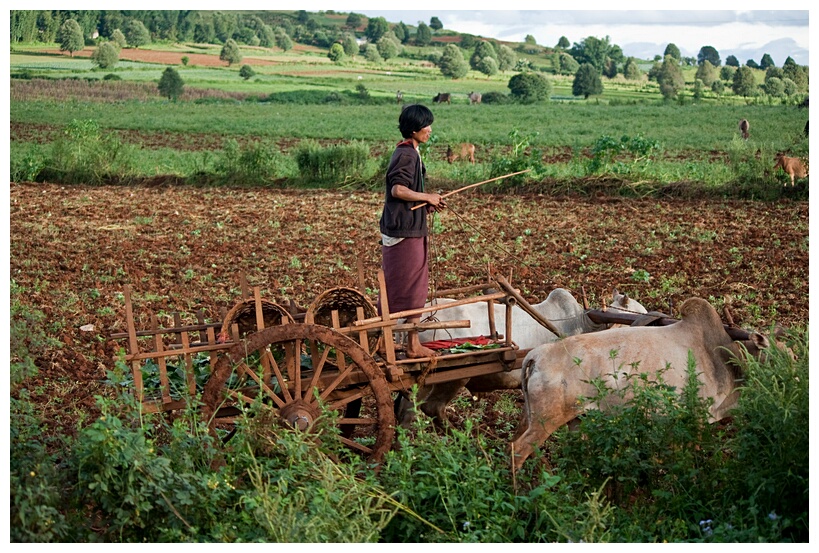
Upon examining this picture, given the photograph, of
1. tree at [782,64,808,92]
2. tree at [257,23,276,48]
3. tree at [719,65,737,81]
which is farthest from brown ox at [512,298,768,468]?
tree at [257,23,276,48]

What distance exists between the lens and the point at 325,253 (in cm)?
1201

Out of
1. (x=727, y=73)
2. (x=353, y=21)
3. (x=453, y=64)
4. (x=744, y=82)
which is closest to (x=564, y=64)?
(x=453, y=64)

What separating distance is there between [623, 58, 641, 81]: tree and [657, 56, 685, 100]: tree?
1.86m

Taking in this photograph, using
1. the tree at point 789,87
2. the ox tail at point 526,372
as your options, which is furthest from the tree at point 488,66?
the ox tail at point 526,372

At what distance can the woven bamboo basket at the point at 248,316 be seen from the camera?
16.5 feet

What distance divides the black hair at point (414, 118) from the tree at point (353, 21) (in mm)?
69361

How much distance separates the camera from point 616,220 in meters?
14.0

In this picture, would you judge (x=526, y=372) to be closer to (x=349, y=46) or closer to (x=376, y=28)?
(x=349, y=46)

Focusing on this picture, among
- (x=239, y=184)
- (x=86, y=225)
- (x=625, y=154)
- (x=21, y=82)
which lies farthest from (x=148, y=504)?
(x=21, y=82)

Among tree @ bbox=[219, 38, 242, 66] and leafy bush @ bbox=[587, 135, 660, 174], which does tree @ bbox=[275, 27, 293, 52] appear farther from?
leafy bush @ bbox=[587, 135, 660, 174]

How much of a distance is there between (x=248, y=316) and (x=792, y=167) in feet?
41.5

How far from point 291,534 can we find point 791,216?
12.0 metres

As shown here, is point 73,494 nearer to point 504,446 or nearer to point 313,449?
point 313,449

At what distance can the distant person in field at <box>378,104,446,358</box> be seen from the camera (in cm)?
568
